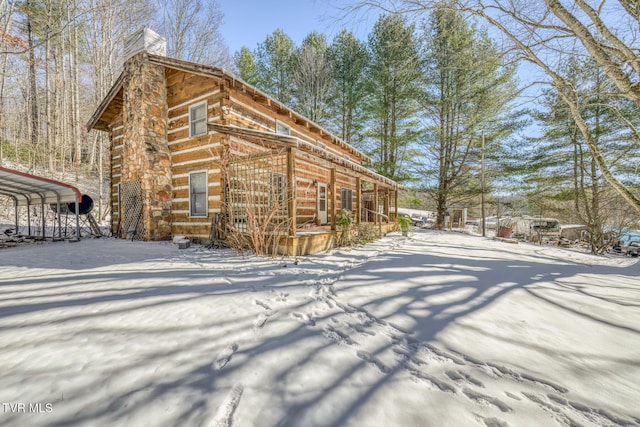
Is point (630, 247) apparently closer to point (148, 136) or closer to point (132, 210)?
point (148, 136)

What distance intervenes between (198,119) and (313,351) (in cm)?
885

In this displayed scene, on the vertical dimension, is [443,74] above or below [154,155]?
Answer: above

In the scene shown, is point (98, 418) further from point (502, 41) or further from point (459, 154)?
point (459, 154)

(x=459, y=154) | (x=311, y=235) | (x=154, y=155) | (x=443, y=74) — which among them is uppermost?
(x=443, y=74)

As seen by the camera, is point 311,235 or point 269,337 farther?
point 311,235

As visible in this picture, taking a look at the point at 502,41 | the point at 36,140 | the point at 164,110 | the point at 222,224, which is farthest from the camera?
the point at 36,140

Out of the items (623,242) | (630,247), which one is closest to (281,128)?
(630,247)

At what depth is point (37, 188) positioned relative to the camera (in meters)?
8.70

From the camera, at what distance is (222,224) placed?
7.64 metres

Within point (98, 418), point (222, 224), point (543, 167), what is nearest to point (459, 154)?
point (543, 167)

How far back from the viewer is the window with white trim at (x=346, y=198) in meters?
13.4

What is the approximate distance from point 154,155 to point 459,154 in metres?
19.3

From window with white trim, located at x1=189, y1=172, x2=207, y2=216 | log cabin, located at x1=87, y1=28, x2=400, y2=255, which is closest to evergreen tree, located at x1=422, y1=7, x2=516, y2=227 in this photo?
log cabin, located at x1=87, y1=28, x2=400, y2=255

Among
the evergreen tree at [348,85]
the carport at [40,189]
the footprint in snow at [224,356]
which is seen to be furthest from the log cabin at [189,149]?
the evergreen tree at [348,85]
